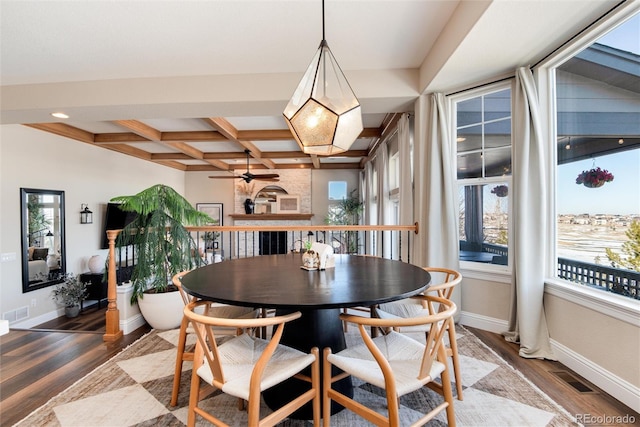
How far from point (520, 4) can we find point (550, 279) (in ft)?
6.91

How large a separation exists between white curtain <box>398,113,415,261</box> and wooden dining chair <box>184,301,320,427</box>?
8.05 ft

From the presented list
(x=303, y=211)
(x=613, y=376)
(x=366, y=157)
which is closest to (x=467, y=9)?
(x=613, y=376)

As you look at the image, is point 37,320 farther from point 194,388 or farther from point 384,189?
point 384,189

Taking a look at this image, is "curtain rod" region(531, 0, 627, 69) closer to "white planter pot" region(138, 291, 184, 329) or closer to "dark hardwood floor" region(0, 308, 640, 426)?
"dark hardwood floor" region(0, 308, 640, 426)

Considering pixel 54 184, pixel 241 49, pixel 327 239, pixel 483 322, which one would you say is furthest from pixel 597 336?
pixel 54 184

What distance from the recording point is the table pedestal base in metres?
1.77

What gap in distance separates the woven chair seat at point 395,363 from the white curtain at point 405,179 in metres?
2.09

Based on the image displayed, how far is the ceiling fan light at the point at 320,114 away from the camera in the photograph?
183cm

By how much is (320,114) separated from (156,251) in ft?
7.91

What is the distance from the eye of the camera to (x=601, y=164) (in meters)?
2.18

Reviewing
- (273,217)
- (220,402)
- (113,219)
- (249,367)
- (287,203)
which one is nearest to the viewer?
(249,367)

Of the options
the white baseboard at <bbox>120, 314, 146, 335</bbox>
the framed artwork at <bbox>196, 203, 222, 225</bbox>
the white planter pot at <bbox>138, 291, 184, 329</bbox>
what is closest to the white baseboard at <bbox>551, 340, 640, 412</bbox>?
the white planter pot at <bbox>138, 291, 184, 329</bbox>

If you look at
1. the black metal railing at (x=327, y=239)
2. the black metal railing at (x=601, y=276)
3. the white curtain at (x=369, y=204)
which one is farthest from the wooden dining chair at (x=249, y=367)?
the white curtain at (x=369, y=204)

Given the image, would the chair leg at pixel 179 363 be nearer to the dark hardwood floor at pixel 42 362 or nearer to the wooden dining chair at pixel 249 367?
the wooden dining chair at pixel 249 367
